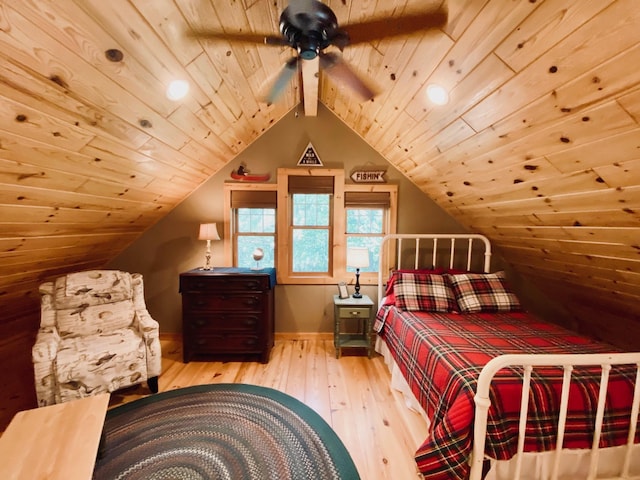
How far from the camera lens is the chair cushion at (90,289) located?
2230 millimetres

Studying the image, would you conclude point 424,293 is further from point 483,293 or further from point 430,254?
point 430,254

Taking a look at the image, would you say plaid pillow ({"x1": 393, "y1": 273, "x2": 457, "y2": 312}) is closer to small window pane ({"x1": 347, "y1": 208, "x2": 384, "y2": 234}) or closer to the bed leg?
small window pane ({"x1": 347, "y1": 208, "x2": 384, "y2": 234})

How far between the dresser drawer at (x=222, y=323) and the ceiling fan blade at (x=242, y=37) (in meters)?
2.18

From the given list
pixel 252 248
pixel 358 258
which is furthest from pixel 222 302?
pixel 358 258

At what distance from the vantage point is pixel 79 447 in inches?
50.8

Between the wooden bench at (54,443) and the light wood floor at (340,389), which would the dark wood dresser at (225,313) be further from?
the wooden bench at (54,443)

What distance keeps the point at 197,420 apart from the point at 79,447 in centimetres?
76

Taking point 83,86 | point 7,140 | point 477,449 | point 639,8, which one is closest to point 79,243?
point 7,140

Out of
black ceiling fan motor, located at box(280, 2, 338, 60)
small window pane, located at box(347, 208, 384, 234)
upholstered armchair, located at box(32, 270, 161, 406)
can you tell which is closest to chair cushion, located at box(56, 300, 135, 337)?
upholstered armchair, located at box(32, 270, 161, 406)

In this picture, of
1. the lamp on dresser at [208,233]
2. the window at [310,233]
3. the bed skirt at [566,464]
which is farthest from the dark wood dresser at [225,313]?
the bed skirt at [566,464]

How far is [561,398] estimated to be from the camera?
1.24m

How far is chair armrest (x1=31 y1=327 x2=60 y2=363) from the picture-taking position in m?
1.87

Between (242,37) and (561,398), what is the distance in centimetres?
213

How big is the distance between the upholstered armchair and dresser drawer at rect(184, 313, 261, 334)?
18.2 inches
